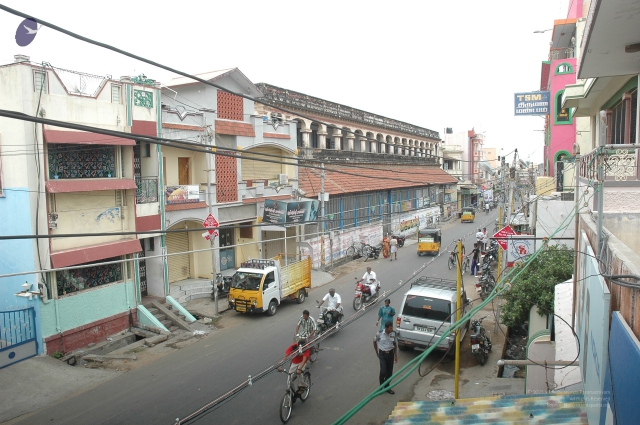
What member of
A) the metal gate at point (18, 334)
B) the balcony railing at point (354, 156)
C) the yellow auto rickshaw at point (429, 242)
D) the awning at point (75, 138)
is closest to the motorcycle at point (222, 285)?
the awning at point (75, 138)

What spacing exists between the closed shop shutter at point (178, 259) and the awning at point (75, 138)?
20.1ft

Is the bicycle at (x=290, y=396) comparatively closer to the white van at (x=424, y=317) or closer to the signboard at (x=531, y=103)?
the white van at (x=424, y=317)

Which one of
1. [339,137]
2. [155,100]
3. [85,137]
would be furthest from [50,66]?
[339,137]

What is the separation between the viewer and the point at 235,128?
69.9ft

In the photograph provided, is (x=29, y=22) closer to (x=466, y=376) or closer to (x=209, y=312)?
(x=466, y=376)

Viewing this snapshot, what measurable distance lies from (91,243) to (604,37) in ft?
46.8

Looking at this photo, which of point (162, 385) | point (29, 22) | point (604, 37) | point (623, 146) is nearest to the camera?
point (29, 22)

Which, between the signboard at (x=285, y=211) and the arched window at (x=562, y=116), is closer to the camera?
the signboard at (x=285, y=211)

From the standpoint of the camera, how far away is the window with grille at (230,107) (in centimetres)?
2086

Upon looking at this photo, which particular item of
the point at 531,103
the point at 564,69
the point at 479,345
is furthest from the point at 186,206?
the point at 564,69

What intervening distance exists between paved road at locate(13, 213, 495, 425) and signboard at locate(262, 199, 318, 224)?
6.17m

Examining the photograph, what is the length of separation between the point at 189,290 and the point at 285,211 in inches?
207

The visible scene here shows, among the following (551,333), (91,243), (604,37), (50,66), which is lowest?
(551,333)

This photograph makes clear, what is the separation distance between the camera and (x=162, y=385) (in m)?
11.1
